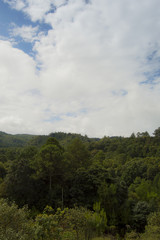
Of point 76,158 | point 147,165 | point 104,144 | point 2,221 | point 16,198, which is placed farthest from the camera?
point 104,144

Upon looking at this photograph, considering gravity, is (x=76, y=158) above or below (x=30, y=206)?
above

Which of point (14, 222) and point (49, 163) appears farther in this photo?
point (49, 163)

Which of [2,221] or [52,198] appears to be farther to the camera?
[52,198]

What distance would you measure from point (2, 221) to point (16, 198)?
17345 mm

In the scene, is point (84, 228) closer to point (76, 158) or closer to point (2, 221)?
point (2, 221)

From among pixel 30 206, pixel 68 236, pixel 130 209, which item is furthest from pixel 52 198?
pixel 68 236

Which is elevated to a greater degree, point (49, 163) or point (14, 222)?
point (49, 163)

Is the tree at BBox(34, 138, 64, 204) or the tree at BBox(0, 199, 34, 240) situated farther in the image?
the tree at BBox(34, 138, 64, 204)

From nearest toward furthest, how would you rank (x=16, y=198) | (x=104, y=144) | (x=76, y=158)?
1. (x=16, y=198)
2. (x=76, y=158)
3. (x=104, y=144)

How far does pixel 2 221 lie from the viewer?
7992 mm

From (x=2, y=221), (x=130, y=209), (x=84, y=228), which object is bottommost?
(x=130, y=209)

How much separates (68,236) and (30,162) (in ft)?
48.5

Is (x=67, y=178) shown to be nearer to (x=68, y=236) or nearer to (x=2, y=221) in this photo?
(x=68, y=236)

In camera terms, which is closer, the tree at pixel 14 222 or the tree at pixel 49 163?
the tree at pixel 14 222
